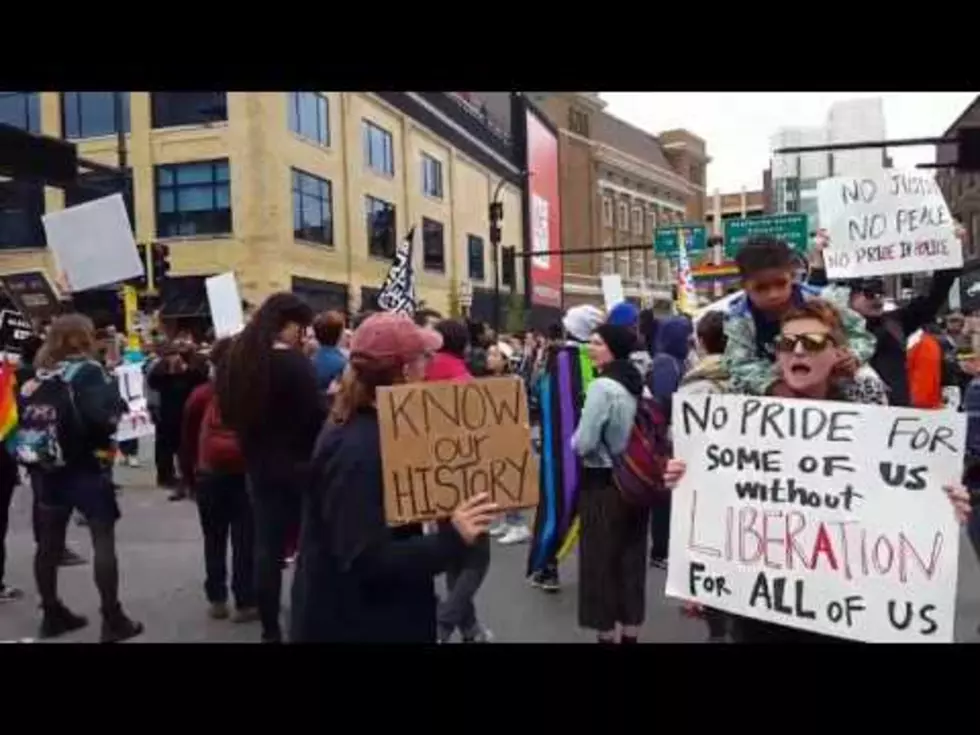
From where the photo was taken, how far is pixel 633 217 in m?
69.9

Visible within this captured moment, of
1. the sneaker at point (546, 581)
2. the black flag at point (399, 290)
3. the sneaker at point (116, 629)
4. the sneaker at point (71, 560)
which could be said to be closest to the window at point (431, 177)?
the black flag at point (399, 290)

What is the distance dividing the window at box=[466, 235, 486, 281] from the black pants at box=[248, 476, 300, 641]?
39131mm

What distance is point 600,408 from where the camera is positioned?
470 centimetres

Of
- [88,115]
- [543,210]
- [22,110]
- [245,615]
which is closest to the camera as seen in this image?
[245,615]

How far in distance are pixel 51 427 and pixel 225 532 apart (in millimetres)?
1317

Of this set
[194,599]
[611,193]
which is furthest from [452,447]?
[611,193]

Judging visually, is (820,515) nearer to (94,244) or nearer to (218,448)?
(218,448)

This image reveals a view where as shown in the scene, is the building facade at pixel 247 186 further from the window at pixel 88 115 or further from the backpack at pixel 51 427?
the backpack at pixel 51 427

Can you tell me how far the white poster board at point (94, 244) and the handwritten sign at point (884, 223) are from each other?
15.3 ft

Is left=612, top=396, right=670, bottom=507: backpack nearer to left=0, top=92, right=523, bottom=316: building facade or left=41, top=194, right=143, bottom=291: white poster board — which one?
left=41, top=194, right=143, bottom=291: white poster board
